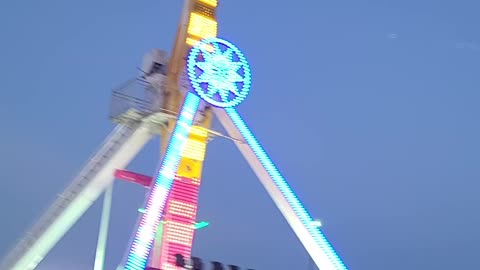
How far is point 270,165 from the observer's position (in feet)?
81.7

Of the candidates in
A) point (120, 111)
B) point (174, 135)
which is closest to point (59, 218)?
point (120, 111)

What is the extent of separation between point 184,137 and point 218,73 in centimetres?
293

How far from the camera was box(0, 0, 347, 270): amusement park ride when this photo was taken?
76.0ft

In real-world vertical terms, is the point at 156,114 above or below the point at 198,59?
below

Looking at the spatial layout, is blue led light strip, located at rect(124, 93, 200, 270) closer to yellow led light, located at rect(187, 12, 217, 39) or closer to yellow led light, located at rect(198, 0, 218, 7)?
yellow led light, located at rect(187, 12, 217, 39)

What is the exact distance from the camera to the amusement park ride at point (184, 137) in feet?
76.0

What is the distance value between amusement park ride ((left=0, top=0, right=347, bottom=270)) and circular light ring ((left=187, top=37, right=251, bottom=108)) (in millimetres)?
32

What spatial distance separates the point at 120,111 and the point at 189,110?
339cm

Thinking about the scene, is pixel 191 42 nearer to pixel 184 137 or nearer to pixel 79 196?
pixel 184 137

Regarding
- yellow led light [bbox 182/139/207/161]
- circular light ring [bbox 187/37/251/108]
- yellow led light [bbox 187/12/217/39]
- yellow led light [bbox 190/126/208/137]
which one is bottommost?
yellow led light [bbox 182/139/207/161]

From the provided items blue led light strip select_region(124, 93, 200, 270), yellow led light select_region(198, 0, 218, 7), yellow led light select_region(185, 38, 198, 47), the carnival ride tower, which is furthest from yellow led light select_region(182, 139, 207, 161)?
yellow led light select_region(198, 0, 218, 7)

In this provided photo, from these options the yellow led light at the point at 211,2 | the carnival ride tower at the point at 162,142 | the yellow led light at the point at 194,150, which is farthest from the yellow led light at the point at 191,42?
the yellow led light at the point at 194,150

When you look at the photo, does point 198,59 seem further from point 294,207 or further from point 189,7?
point 294,207

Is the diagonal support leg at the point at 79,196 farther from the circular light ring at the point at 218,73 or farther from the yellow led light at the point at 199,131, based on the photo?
the circular light ring at the point at 218,73
